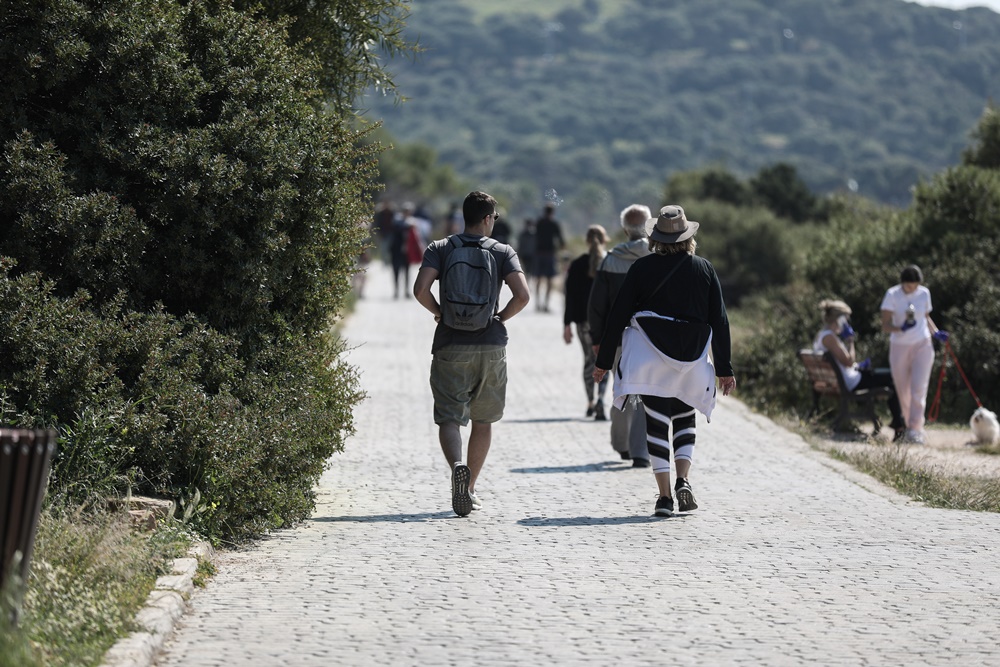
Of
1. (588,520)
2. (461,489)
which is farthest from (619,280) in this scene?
(461,489)

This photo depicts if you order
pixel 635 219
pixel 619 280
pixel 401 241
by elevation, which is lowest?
pixel 401 241

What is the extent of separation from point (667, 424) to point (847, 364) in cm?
548

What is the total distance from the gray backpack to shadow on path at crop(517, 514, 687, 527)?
1137 mm

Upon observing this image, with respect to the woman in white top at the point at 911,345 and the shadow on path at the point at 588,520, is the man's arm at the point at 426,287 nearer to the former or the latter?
the shadow on path at the point at 588,520

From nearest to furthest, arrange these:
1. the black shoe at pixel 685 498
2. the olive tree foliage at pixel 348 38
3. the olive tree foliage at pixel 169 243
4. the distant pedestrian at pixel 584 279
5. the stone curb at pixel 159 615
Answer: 1. the stone curb at pixel 159 615
2. the olive tree foliage at pixel 169 243
3. the black shoe at pixel 685 498
4. the olive tree foliage at pixel 348 38
5. the distant pedestrian at pixel 584 279

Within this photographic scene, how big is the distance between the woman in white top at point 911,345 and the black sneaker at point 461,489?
6.53 meters

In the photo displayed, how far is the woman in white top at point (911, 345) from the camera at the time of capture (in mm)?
13734

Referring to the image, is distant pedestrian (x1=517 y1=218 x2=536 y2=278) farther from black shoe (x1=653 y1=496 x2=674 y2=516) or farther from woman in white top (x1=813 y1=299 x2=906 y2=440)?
black shoe (x1=653 y1=496 x2=674 y2=516)

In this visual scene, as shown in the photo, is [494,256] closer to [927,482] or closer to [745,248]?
[927,482]

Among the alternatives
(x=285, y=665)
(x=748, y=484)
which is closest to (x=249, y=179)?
(x=285, y=665)

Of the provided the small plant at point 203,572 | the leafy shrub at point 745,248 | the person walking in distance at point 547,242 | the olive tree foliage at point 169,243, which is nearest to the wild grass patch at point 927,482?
the olive tree foliage at point 169,243

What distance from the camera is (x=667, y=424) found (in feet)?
29.1

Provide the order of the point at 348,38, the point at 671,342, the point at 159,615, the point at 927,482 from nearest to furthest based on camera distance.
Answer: the point at 159,615, the point at 671,342, the point at 927,482, the point at 348,38

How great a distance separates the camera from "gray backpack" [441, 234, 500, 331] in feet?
27.9
